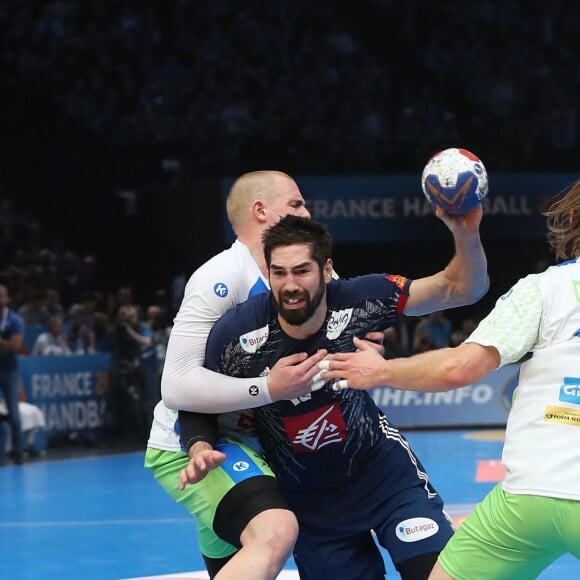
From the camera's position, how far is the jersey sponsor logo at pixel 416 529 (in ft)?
16.4

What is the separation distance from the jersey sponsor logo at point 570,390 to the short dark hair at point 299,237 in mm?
1322

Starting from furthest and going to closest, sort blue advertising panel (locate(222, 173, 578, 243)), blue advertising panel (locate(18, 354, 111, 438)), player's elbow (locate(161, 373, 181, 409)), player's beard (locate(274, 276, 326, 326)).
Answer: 1. blue advertising panel (locate(222, 173, 578, 243))
2. blue advertising panel (locate(18, 354, 111, 438))
3. player's elbow (locate(161, 373, 181, 409))
4. player's beard (locate(274, 276, 326, 326))

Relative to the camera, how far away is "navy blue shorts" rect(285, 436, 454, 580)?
516 cm

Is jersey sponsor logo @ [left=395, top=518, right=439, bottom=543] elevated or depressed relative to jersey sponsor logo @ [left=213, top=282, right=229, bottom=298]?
depressed

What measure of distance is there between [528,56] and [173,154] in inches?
297

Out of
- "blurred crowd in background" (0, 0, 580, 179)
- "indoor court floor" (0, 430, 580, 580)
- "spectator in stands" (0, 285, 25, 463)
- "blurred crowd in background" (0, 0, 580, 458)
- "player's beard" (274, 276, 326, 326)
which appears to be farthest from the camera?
"blurred crowd in background" (0, 0, 580, 179)

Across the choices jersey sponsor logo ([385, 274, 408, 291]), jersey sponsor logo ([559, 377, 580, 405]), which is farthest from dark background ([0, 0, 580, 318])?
jersey sponsor logo ([559, 377, 580, 405])

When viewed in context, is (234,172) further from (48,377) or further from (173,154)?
(48,377)

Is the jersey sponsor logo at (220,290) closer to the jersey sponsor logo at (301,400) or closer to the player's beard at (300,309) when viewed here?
the player's beard at (300,309)

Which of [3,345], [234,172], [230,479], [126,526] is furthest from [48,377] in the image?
[230,479]

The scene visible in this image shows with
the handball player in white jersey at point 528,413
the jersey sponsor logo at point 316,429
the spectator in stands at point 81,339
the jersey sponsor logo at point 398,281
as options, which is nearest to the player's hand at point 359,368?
the handball player in white jersey at point 528,413

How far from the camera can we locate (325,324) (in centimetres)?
496

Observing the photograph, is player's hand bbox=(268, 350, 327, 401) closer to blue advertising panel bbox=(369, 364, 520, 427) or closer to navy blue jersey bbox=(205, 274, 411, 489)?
navy blue jersey bbox=(205, 274, 411, 489)

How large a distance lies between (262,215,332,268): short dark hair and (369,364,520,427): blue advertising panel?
37.9 ft
